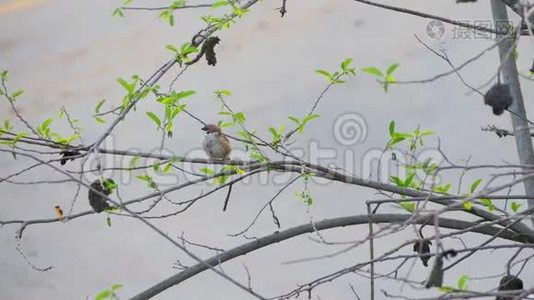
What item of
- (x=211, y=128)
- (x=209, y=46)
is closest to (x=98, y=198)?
(x=209, y=46)

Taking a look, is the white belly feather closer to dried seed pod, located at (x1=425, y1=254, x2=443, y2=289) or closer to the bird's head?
the bird's head

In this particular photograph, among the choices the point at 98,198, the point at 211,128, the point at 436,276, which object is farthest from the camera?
the point at 211,128

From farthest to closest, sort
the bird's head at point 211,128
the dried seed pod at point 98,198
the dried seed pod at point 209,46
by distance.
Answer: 1. the bird's head at point 211,128
2. the dried seed pod at point 209,46
3. the dried seed pod at point 98,198

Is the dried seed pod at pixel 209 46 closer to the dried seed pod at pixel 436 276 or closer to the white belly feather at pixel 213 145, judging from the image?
the white belly feather at pixel 213 145

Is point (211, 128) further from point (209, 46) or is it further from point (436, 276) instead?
point (436, 276)

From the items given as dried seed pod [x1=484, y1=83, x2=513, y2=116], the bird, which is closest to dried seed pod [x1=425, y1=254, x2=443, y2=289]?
dried seed pod [x1=484, y1=83, x2=513, y2=116]

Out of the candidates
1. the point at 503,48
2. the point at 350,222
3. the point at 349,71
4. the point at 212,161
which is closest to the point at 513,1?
the point at 503,48

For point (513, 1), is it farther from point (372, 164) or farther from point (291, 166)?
point (372, 164)

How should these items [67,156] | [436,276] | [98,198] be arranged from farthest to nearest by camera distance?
[67,156] → [98,198] → [436,276]

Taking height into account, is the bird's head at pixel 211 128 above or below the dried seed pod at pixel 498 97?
above

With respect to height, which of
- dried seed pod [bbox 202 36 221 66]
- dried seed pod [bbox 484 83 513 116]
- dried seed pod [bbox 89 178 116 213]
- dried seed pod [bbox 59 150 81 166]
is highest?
dried seed pod [bbox 202 36 221 66]

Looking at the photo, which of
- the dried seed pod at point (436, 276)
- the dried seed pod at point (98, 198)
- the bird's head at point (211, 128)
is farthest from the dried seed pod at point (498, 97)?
the bird's head at point (211, 128)

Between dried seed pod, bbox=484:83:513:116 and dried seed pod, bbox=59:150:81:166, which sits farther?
dried seed pod, bbox=59:150:81:166

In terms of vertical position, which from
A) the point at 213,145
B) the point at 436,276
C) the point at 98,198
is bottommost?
the point at 436,276
